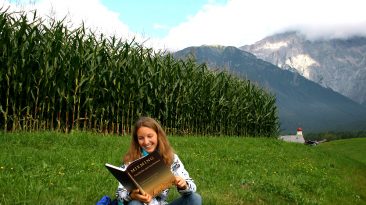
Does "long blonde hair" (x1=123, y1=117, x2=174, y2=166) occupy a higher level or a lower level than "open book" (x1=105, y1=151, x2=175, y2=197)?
higher

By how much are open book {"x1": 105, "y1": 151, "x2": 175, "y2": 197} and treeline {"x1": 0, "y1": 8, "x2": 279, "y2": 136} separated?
878 cm

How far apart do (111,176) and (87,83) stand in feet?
23.3

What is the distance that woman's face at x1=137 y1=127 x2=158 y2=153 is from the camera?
5.37m

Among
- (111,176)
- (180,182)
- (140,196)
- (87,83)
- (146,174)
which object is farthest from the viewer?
(87,83)

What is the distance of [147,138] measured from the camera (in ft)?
17.6

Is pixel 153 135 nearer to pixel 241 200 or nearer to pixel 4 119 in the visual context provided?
pixel 241 200

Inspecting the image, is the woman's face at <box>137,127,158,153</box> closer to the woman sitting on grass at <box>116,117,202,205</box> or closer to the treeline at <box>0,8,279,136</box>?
the woman sitting on grass at <box>116,117,202,205</box>

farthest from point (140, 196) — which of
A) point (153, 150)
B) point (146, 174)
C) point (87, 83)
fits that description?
point (87, 83)

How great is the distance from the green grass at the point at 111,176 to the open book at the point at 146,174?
5.28 ft

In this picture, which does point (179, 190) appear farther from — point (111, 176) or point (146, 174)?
point (111, 176)

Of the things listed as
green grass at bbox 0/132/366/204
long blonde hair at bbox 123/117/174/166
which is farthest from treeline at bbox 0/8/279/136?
long blonde hair at bbox 123/117/174/166

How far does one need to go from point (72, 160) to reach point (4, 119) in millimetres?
4654

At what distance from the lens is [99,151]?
36.9 ft

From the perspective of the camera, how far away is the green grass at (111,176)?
6.79 m
